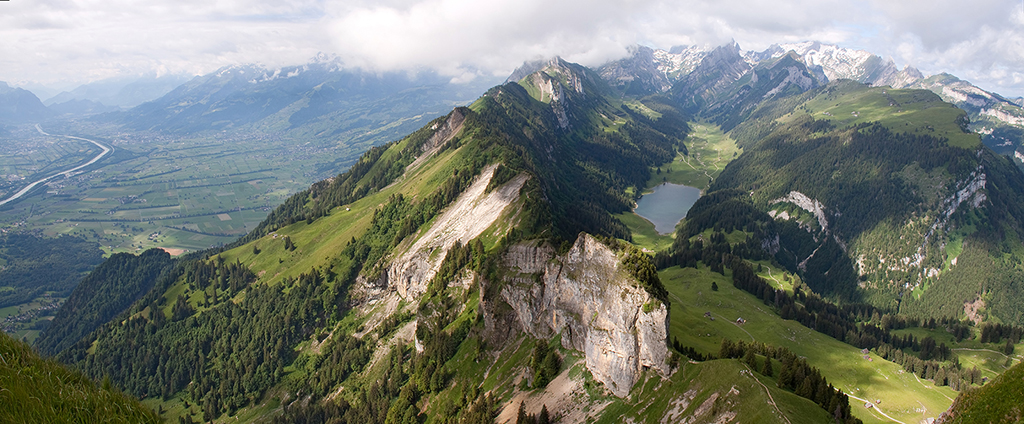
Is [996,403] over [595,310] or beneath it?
over

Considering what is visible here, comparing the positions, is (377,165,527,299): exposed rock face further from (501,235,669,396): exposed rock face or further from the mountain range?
(501,235,669,396): exposed rock face

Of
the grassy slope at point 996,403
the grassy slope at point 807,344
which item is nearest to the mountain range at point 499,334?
the grassy slope at point 807,344

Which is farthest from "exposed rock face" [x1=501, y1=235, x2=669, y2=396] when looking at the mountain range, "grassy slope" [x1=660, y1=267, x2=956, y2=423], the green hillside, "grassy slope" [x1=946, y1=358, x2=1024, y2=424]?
the green hillside

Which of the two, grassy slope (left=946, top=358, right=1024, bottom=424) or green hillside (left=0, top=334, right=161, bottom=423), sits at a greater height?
green hillside (left=0, top=334, right=161, bottom=423)

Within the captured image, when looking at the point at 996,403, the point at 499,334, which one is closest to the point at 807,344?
the point at 996,403

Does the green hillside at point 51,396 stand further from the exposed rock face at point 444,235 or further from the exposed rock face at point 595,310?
the exposed rock face at point 444,235

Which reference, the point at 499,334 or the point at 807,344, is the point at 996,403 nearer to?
the point at 807,344
